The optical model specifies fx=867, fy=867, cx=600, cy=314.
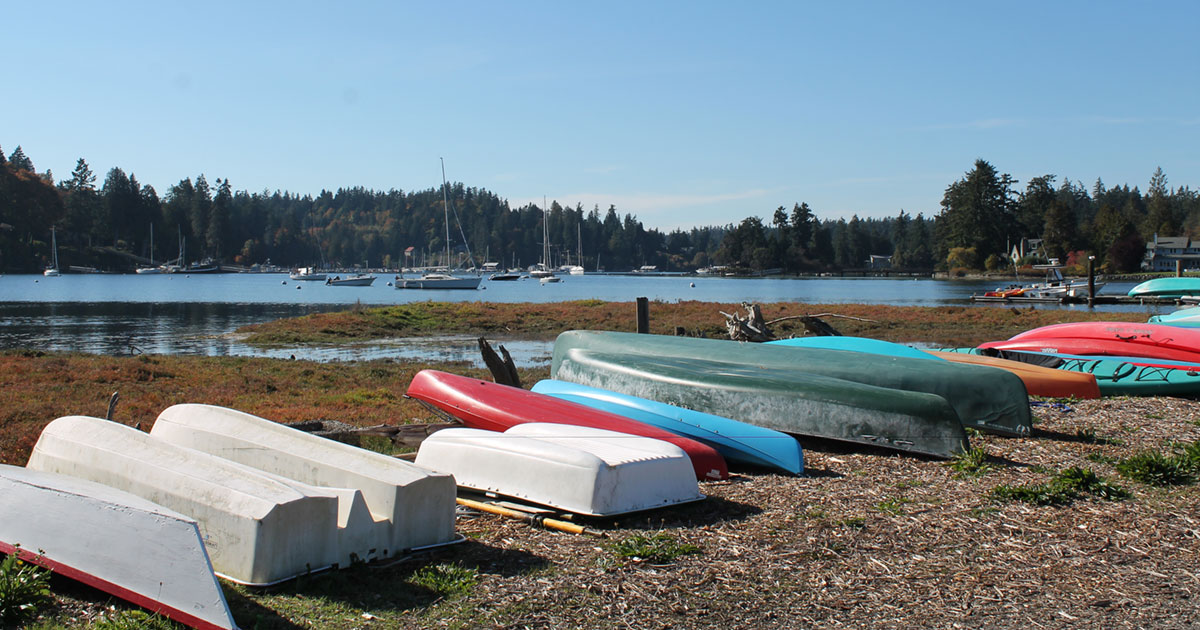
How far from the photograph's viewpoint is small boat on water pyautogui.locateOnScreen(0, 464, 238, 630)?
3508 mm

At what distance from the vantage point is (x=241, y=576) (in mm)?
3955

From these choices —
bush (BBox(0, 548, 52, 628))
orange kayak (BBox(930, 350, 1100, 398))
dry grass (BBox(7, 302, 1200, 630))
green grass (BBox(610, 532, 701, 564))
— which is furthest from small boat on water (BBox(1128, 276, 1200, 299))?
bush (BBox(0, 548, 52, 628))

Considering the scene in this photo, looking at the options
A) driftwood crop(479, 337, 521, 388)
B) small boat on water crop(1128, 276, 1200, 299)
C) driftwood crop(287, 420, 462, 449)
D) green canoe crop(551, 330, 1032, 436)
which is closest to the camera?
driftwood crop(287, 420, 462, 449)

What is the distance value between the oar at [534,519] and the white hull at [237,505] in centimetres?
133

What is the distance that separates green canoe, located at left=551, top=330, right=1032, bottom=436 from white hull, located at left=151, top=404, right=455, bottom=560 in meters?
5.40

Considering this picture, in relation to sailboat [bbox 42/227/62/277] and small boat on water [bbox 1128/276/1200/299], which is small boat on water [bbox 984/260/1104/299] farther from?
sailboat [bbox 42/227/62/277]

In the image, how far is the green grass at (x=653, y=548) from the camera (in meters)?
4.61

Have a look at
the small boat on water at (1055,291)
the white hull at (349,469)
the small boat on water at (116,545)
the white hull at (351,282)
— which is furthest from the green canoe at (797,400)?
the white hull at (351,282)

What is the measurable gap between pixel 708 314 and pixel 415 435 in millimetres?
24300

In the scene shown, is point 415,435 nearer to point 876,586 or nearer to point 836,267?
point 876,586

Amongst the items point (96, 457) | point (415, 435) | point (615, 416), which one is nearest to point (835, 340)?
point (615, 416)

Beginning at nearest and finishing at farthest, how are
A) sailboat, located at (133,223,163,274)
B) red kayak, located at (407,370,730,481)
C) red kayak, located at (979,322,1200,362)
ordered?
1. red kayak, located at (407,370,730,481)
2. red kayak, located at (979,322,1200,362)
3. sailboat, located at (133,223,163,274)

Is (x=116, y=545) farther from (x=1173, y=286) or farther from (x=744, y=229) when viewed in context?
(x=744, y=229)

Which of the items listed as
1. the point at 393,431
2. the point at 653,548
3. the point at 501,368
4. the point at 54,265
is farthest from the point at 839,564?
the point at 54,265
